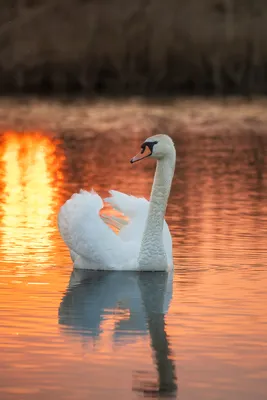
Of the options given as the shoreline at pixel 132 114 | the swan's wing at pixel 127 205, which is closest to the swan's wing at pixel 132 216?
the swan's wing at pixel 127 205

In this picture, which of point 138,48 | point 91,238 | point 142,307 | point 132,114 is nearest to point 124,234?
point 91,238

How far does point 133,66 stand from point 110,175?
2951cm

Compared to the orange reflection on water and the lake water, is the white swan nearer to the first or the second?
the lake water

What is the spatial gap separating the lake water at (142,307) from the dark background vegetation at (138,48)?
29285 mm

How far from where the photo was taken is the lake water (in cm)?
874

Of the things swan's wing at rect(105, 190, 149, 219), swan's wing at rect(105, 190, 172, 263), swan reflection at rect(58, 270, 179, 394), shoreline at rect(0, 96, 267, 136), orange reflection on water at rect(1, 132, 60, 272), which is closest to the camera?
swan reflection at rect(58, 270, 179, 394)

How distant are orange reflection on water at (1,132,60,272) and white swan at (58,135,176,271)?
1.65ft

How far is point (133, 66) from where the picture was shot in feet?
166

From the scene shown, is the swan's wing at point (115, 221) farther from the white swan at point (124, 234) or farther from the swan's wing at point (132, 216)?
the white swan at point (124, 234)

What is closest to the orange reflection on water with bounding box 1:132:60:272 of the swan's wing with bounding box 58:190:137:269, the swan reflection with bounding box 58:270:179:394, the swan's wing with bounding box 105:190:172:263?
the swan's wing with bounding box 58:190:137:269

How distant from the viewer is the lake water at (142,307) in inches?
344

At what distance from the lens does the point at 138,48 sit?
5219 centimetres

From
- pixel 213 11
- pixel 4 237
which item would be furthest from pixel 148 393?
pixel 213 11

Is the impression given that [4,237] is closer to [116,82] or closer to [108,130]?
[108,130]
